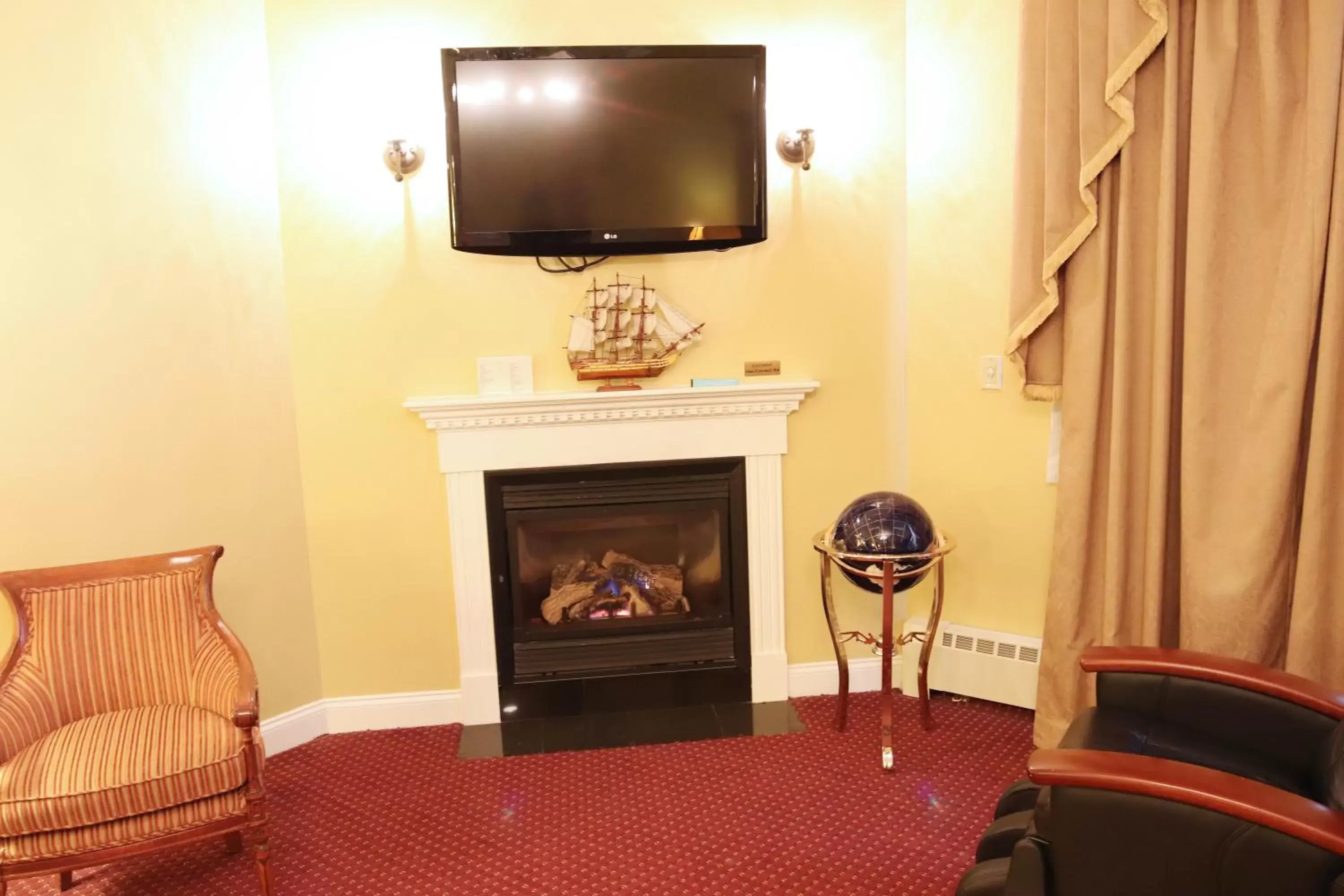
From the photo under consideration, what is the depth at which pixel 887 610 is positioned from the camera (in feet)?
9.64

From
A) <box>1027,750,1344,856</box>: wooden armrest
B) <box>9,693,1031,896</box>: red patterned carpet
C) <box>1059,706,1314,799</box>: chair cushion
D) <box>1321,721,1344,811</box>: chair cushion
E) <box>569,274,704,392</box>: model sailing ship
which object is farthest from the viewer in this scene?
<box>569,274,704,392</box>: model sailing ship

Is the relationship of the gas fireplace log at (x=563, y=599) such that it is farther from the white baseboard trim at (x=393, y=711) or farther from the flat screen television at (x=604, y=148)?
the flat screen television at (x=604, y=148)

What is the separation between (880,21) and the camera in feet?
10.7

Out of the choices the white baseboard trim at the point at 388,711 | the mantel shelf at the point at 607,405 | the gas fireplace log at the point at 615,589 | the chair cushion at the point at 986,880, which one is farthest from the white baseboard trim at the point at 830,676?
the chair cushion at the point at 986,880

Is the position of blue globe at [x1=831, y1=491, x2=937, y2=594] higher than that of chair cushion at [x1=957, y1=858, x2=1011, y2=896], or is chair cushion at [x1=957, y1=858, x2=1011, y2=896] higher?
blue globe at [x1=831, y1=491, x2=937, y2=594]

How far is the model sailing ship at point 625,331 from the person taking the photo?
3277 mm

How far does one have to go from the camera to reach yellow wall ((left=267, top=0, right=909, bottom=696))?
314cm

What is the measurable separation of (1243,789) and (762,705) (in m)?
2.03

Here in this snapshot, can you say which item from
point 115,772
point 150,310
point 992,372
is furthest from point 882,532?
point 150,310

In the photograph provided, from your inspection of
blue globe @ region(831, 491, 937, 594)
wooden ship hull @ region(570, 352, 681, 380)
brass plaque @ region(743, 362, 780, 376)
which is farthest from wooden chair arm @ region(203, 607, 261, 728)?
brass plaque @ region(743, 362, 780, 376)

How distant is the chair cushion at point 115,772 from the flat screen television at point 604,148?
175cm

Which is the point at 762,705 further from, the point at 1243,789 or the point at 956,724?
the point at 1243,789

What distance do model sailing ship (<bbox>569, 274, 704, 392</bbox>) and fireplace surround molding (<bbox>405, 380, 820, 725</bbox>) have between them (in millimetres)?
98

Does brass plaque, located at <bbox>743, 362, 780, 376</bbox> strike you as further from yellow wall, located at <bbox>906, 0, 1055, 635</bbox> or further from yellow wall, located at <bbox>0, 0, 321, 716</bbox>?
yellow wall, located at <bbox>0, 0, 321, 716</bbox>
